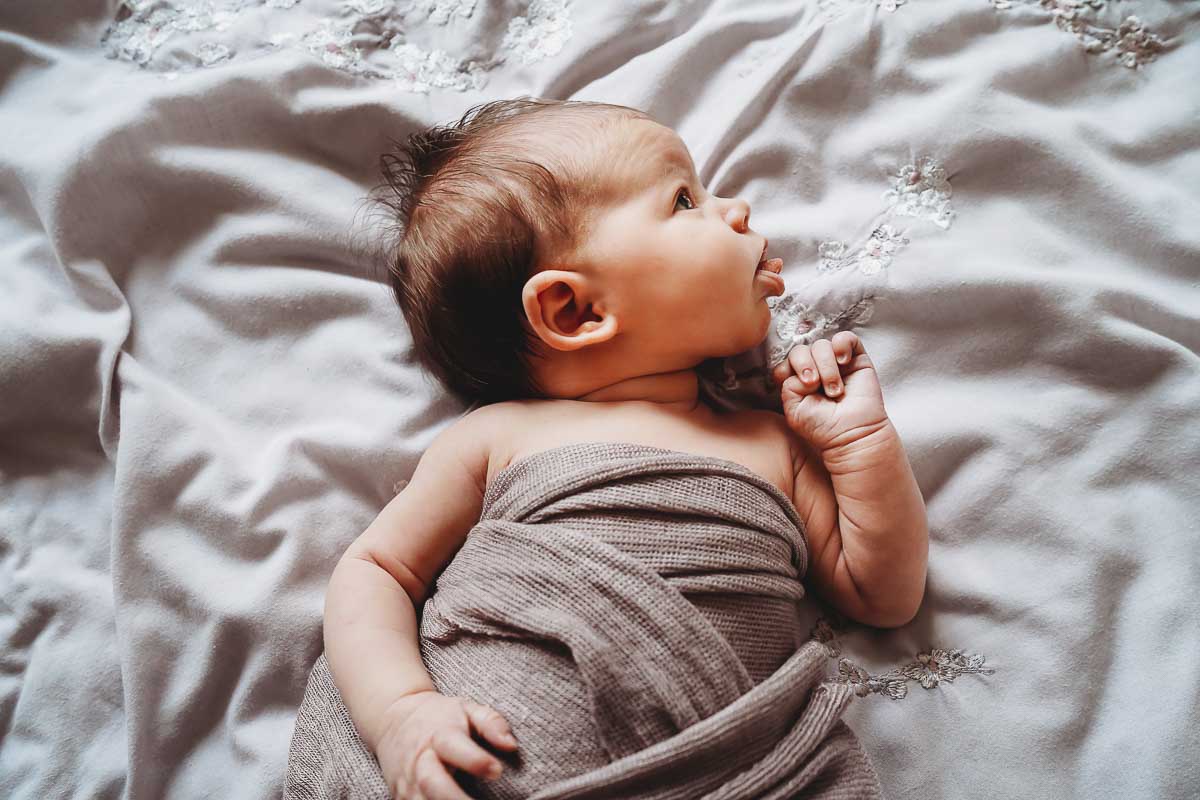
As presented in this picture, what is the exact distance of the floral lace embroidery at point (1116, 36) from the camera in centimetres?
118

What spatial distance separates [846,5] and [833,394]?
619 mm

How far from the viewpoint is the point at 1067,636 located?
3.36ft

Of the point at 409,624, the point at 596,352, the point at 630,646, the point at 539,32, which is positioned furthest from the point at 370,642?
the point at 539,32

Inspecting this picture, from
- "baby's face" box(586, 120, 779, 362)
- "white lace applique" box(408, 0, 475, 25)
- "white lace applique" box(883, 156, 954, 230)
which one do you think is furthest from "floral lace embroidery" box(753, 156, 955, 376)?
"white lace applique" box(408, 0, 475, 25)

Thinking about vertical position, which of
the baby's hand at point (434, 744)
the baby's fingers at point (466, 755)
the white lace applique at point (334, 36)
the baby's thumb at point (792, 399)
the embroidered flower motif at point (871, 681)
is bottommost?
the embroidered flower motif at point (871, 681)

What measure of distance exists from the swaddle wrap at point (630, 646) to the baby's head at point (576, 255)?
146 mm

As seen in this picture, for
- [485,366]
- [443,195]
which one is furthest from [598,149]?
[485,366]

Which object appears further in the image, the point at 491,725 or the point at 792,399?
the point at 792,399

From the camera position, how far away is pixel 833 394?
3.40 ft

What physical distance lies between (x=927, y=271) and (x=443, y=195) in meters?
0.66

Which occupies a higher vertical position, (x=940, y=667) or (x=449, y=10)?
(x=449, y=10)

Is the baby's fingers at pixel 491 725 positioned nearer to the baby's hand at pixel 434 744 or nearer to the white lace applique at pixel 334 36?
the baby's hand at pixel 434 744

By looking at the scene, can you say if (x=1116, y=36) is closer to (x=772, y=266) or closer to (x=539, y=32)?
(x=772, y=266)

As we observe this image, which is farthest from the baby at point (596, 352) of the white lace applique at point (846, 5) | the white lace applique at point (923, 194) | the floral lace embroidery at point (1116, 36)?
the floral lace embroidery at point (1116, 36)
